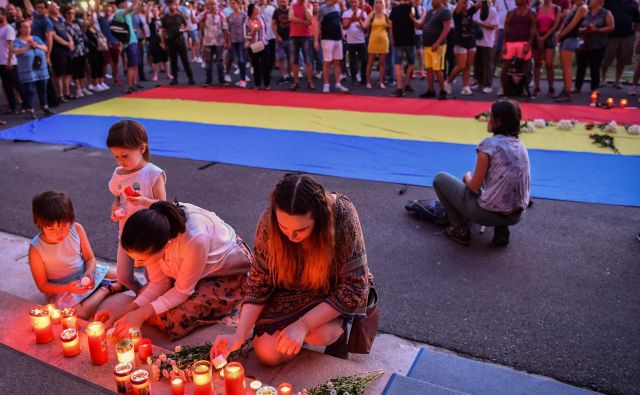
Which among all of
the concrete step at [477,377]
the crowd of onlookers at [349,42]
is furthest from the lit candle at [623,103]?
the concrete step at [477,377]

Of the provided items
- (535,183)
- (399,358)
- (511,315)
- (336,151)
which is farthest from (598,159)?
(399,358)

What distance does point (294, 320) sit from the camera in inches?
106

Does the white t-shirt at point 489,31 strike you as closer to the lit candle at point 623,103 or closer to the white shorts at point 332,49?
the lit candle at point 623,103

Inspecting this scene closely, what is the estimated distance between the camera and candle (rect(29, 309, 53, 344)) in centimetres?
283

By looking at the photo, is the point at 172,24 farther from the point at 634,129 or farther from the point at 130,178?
the point at 634,129

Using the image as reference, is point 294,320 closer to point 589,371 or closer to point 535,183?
point 589,371

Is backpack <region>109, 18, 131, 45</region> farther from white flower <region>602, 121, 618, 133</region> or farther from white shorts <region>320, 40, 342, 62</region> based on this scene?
white flower <region>602, 121, 618, 133</region>

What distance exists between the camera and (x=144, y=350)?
268 centimetres

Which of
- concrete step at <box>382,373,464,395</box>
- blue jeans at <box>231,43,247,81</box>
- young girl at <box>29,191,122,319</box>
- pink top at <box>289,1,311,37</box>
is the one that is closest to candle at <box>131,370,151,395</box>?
concrete step at <box>382,373,464,395</box>

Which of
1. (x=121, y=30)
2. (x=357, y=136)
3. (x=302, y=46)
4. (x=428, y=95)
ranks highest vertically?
(x=121, y=30)

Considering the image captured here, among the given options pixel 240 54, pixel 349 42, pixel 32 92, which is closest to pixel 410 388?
pixel 32 92

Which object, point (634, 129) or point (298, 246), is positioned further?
point (634, 129)

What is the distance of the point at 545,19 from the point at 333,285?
26.9 feet

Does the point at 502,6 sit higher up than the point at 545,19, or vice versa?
the point at 502,6
